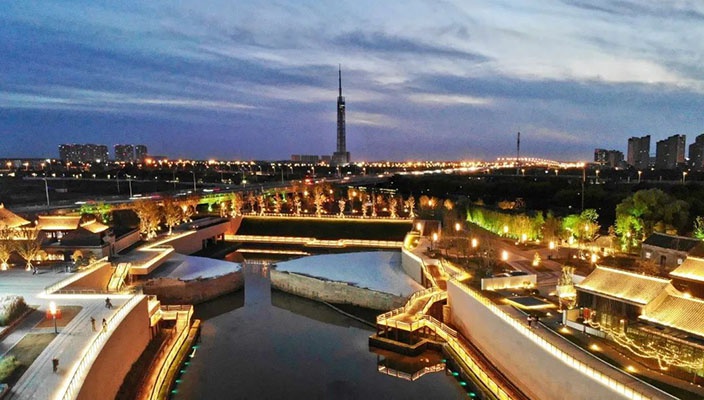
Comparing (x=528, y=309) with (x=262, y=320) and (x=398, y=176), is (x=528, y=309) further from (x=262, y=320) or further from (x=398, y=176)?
(x=398, y=176)

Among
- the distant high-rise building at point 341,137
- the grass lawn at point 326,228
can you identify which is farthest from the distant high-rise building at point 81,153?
the grass lawn at point 326,228

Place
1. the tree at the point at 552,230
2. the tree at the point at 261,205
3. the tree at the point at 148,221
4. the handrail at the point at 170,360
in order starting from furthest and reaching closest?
the tree at the point at 261,205 → the tree at the point at 148,221 → the tree at the point at 552,230 → the handrail at the point at 170,360

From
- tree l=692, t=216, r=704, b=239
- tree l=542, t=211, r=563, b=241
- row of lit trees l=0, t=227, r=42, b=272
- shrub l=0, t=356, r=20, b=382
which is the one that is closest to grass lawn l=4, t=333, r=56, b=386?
shrub l=0, t=356, r=20, b=382

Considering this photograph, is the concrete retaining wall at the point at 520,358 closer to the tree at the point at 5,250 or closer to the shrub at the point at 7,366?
the shrub at the point at 7,366

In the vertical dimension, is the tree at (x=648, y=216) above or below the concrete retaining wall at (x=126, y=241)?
above

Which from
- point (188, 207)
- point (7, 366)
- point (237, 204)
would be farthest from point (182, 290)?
point (237, 204)

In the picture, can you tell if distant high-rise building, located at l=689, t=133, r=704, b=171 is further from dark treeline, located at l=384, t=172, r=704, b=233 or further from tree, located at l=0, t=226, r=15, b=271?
tree, located at l=0, t=226, r=15, b=271
